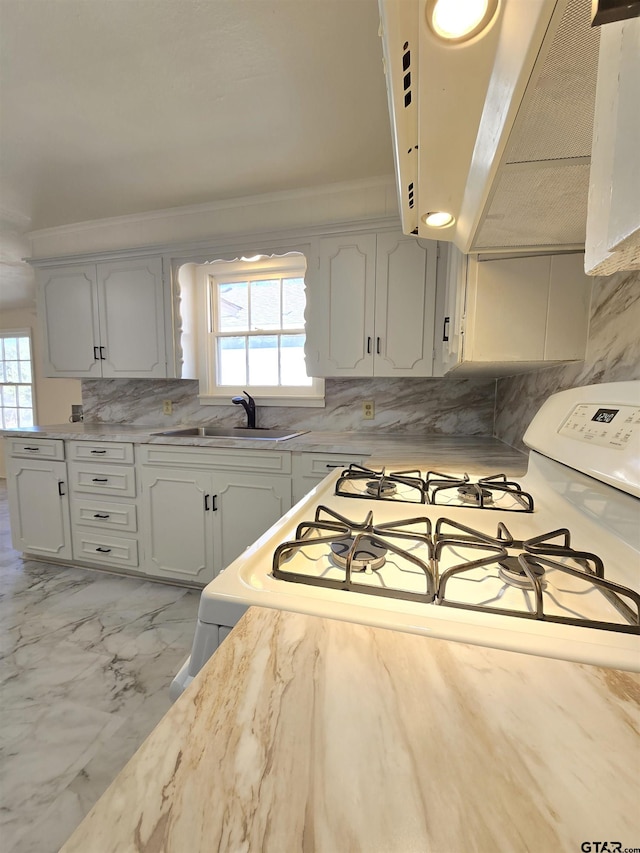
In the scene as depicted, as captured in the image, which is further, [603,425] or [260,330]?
[260,330]

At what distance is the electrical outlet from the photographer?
2.33 meters

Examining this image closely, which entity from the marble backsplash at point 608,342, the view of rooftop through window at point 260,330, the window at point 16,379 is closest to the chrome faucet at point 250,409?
the view of rooftop through window at point 260,330

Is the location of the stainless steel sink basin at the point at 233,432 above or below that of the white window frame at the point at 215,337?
below

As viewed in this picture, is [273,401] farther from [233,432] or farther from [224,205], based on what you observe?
[224,205]

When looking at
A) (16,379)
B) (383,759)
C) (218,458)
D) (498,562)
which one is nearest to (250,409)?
(218,458)

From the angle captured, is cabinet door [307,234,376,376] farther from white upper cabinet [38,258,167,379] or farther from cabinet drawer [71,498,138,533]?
cabinet drawer [71,498,138,533]

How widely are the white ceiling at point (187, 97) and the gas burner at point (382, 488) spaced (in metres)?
1.39

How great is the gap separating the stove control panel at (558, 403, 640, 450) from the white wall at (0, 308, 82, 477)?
17.1 ft

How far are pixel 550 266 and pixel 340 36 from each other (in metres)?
1.00

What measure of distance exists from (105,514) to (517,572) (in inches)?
94.7

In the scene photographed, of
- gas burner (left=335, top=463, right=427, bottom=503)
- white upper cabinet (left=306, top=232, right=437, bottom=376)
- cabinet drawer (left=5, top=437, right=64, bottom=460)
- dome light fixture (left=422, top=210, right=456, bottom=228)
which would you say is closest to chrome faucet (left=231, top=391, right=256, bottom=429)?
white upper cabinet (left=306, top=232, right=437, bottom=376)

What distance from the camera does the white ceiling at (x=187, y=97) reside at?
3.82 ft

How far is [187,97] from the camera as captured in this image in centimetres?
146

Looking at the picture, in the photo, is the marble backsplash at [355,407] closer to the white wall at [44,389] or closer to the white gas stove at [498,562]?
the white gas stove at [498,562]
